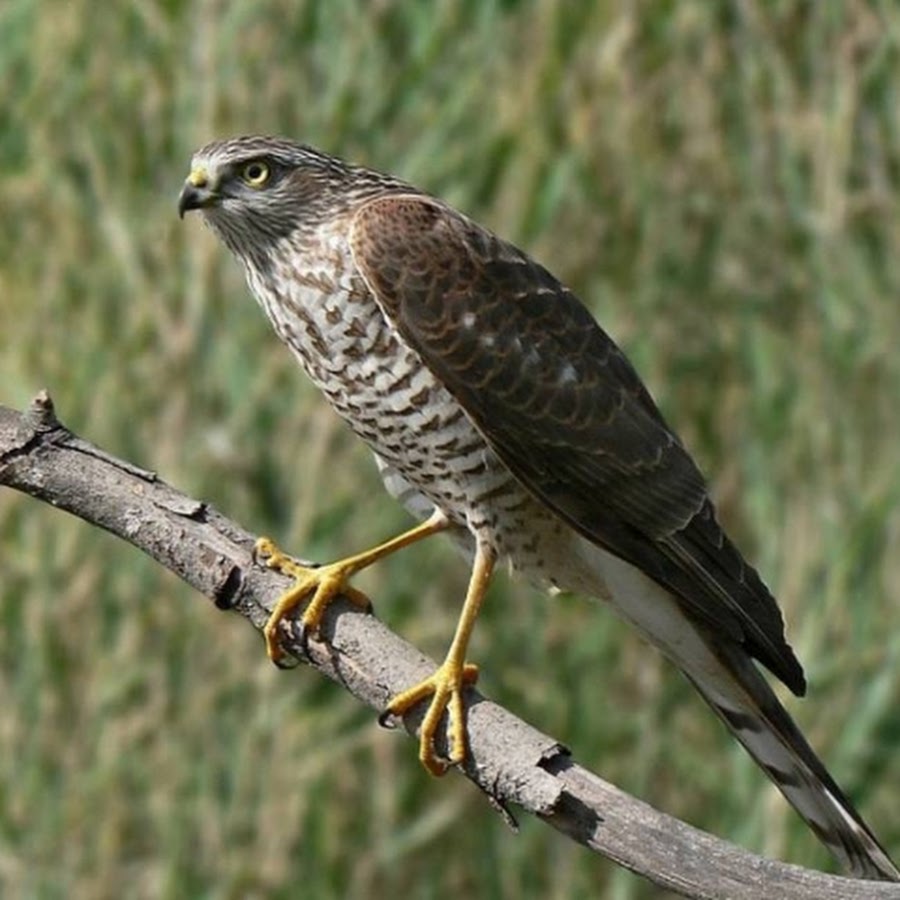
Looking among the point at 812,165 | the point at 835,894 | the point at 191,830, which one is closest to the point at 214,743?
the point at 191,830

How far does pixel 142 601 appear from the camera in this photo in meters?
5.31

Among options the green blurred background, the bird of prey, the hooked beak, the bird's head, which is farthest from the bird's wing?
the green blurred background

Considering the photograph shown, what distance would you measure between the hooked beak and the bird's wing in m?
0.28

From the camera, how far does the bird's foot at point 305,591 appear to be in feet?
12.6

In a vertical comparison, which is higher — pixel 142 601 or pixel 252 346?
pixel 252 346

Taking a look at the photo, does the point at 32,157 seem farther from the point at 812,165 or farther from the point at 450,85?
the point at 812,165

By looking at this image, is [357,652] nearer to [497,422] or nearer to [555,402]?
[497,422]

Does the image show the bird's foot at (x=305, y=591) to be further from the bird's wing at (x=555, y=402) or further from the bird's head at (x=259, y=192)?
the bird's head at (x=259, y=192)

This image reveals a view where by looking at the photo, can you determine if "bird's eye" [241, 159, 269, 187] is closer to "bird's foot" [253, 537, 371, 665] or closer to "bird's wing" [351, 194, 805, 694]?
"bird's wing" [351, 194, 805, 694]

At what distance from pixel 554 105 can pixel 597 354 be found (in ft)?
3.61

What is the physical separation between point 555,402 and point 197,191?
744 mm

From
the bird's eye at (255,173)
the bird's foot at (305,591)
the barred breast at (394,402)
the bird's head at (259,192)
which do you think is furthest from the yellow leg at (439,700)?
the bird's eye at (255,173)

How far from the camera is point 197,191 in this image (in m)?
4.17

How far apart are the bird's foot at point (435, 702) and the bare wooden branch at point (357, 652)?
0.03 metres
